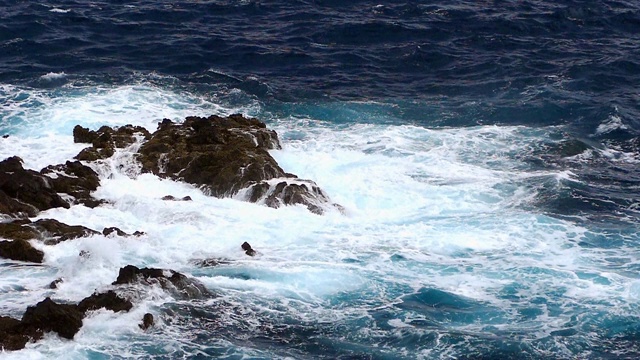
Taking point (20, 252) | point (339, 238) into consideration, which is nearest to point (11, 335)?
point (20, 252)

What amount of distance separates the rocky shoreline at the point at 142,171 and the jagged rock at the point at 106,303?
2 cm

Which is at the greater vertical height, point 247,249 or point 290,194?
point 290,194

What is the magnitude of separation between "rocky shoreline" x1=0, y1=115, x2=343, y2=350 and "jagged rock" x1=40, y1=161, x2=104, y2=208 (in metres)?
0.03

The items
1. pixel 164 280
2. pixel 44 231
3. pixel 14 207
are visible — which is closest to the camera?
pixel 164 280

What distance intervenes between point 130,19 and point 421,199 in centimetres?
2458

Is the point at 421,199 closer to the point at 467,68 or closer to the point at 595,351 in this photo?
the point at 595,351

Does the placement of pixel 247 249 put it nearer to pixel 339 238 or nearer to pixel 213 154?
pixel 339 238

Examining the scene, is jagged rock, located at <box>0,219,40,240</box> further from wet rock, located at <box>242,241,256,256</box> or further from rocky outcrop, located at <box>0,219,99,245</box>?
wet rock, located at <box>242,241,256,256</box>

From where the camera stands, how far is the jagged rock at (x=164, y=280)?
23875mm

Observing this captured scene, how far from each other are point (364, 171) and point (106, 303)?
13123 mm

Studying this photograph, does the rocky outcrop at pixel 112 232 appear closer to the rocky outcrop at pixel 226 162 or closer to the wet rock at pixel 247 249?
the wet rock at pixel 247 249

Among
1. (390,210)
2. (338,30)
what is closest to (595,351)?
(390,210)

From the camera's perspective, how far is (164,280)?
24.0 meters

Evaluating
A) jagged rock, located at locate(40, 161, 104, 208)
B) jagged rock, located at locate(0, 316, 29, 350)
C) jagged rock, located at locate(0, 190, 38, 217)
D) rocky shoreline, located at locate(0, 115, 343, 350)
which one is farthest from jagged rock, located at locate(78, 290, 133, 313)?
jagged rock, located at locate(40, 161, 104, 208)
